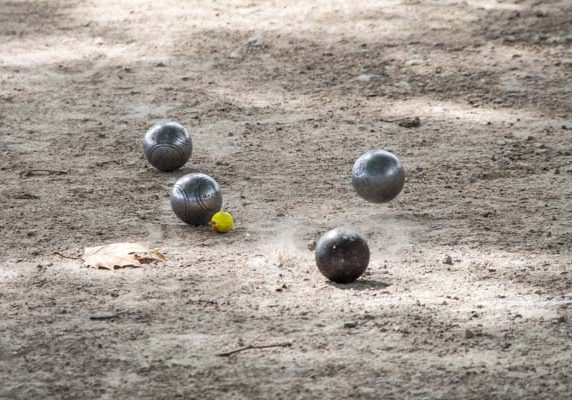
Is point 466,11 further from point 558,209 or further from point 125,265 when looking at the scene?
point 125,265

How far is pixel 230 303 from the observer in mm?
5633

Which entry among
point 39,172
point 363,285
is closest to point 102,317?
point 363,285

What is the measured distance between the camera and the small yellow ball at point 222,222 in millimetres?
6586

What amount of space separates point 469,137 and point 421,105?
80cm

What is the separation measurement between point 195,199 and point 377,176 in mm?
1042

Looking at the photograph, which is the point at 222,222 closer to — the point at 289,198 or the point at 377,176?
the point at 289,198

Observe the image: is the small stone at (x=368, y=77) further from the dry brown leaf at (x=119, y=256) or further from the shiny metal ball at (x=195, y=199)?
the dry brown leaf at (x=119, y=256)

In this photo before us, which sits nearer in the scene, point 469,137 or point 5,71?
point 469,137

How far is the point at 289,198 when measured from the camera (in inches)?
286

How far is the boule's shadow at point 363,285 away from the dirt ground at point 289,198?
0.16 ft

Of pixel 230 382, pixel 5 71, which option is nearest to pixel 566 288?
pixel 230 382

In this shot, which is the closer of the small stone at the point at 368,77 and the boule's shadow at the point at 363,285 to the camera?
the boule's shadow at the point at 363,285

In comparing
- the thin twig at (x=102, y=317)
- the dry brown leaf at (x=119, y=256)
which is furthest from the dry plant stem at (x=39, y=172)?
the thin twig at (x=102, y=317)

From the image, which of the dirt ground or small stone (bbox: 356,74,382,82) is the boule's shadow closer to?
the dirt ground
